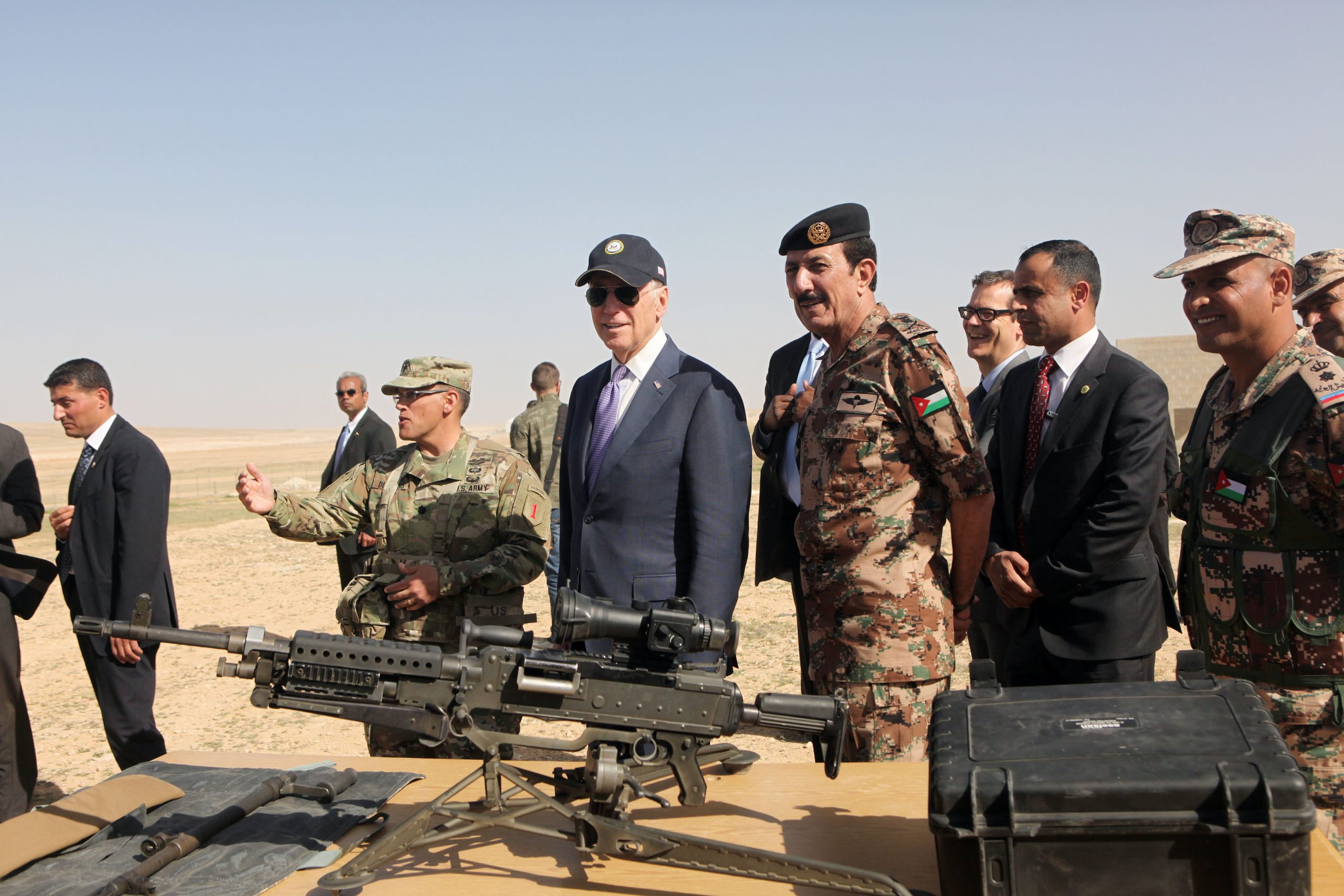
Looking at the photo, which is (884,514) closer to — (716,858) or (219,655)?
(716,858)

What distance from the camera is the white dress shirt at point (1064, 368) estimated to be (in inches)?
157

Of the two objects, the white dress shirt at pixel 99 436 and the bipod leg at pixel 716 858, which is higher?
the white dress shirt at pixel 99 436

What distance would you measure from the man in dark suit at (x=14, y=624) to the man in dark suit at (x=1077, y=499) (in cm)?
464

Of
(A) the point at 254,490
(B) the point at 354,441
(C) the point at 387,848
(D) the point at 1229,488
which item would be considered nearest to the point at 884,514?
(D) the point at 1229,488

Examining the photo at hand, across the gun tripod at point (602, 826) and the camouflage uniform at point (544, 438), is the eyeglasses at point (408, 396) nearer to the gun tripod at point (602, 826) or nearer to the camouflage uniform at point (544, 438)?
the gun tripod at point (602, 826)

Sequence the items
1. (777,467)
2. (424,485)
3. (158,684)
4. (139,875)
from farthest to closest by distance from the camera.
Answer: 1. (158,684)
2. (424,485)
3. (777,467)
4. (139,875)

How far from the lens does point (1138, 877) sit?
1885 mm

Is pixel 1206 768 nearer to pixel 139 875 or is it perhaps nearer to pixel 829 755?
pixel 829 755

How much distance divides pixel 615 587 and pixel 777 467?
3.15 feet

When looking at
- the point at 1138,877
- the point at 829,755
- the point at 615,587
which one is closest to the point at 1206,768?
the point at 1138,877

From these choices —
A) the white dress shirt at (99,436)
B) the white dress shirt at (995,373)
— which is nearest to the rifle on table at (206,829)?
the white dress shirt at (99,436)

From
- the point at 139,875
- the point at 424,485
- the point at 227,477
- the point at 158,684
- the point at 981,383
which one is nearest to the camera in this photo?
the point at 139,875

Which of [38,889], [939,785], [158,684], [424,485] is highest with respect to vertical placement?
[424,485]

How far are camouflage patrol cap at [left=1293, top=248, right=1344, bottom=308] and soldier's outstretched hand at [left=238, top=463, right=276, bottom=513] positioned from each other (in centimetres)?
500
